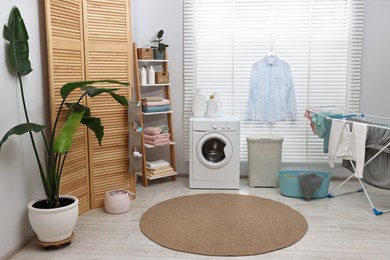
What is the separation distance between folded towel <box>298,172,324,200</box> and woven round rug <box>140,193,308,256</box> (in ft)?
0.97

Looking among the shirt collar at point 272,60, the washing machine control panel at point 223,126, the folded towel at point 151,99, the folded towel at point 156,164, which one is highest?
the shirt collar at point 272,60

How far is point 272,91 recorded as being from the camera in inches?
179

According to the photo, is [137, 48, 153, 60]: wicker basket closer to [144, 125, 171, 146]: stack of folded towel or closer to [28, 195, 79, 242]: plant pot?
[144, 125, 171, 146]: stack of folded towel

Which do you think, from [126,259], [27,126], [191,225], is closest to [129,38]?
[27,126]

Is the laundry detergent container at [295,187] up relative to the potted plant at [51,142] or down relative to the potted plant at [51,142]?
down

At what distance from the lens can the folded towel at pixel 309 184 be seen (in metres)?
3.90

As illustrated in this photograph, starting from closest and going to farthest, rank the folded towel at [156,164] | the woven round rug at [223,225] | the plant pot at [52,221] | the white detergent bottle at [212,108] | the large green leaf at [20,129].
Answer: the large green leaf at [20,129] < the plant pot at [52,221] < the woven round rug at [223,225] < the white detergent bottle at [212,108] < the folded towel at [156,164]

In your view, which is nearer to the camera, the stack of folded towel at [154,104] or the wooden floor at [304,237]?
the wooden floor at [304,237]

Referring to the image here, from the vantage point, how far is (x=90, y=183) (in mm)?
3621

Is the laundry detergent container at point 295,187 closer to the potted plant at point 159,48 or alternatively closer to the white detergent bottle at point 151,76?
the white detergent bottle at point 151,76

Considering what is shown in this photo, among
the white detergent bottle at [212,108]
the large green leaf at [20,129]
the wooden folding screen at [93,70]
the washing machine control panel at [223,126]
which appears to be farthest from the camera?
the white detergent bottle at [212,108]

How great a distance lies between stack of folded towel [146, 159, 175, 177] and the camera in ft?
14.8

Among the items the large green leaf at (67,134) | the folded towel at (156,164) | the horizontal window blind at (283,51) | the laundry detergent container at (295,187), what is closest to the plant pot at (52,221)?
the large green leaf at (67,134)

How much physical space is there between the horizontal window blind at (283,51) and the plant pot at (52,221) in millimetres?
2326
